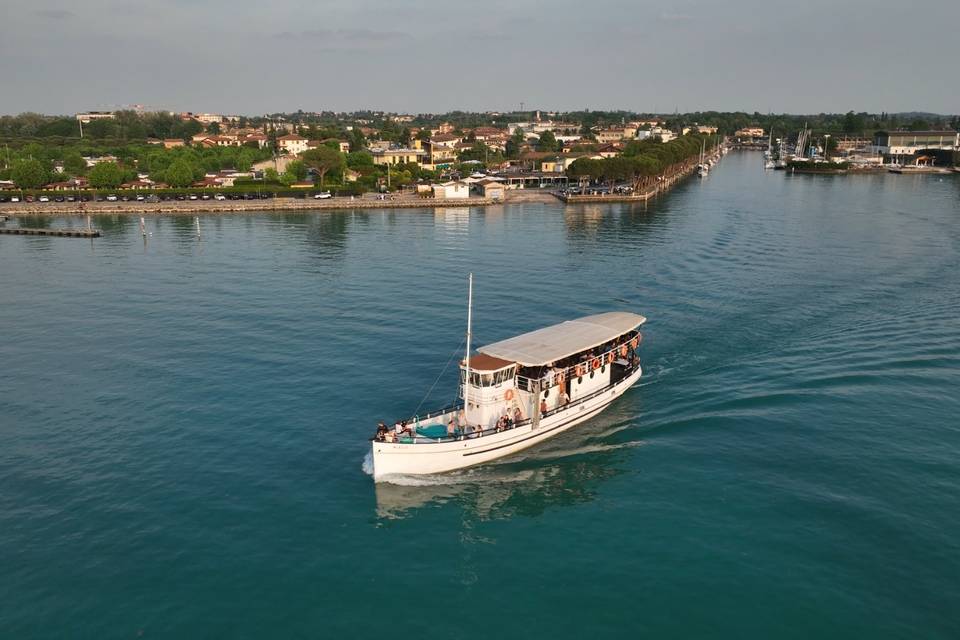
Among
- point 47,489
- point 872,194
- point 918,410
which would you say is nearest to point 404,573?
point 47,489

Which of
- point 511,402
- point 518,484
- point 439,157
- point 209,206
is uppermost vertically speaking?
point 439,157

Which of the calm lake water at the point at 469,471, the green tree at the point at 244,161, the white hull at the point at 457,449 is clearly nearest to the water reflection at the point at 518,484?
the calm lake water at the point at 469,471

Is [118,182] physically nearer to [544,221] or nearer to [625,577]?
[544,221]

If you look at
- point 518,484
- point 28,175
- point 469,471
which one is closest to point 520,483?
point 518,484

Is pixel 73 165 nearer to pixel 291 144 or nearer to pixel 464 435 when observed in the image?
pixel 291 144

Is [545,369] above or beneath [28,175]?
beneath

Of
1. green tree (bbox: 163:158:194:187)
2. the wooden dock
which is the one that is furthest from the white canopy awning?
green tree (bbox: 163:158:194:187)

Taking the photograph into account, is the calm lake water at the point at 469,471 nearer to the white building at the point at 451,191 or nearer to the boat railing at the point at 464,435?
the boat railing at the point at 464,435
